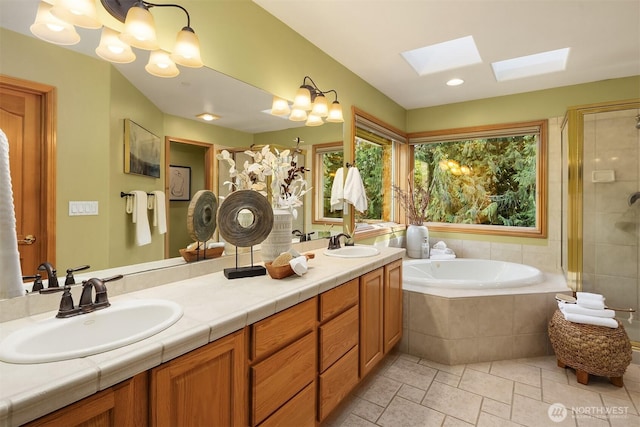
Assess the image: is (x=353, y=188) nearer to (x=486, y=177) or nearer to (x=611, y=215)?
(x=486, y=177)

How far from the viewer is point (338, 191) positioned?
2.84 meters

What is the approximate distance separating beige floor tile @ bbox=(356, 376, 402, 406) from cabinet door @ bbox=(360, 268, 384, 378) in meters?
0.18

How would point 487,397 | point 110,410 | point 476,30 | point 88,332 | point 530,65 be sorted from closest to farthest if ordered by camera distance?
point 110,410 < point 88,332 < point 487,397 < point 476,30 < point 530,65

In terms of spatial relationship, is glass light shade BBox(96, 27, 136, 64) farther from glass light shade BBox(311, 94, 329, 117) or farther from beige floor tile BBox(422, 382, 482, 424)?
beige floor tile BBox(422, 382, 482, 424)

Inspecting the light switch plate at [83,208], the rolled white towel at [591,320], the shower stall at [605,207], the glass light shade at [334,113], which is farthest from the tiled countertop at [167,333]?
the shower stall at [605,207]

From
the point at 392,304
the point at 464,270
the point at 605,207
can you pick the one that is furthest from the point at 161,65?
the point at 605,207

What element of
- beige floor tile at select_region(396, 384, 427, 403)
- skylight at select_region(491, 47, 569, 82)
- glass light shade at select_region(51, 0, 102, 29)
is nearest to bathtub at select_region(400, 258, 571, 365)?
beige floor tile at select_region(396, 384, 427, 403)

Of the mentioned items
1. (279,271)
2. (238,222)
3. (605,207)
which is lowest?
(279,271)

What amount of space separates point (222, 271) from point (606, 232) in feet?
11.2

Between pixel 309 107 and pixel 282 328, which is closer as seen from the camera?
pixel 282 328

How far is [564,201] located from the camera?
3303 millimetres

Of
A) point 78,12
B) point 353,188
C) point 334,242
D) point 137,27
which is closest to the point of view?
point 78,12

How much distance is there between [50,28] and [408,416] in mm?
2490

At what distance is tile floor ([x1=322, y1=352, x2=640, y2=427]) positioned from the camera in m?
1.84
